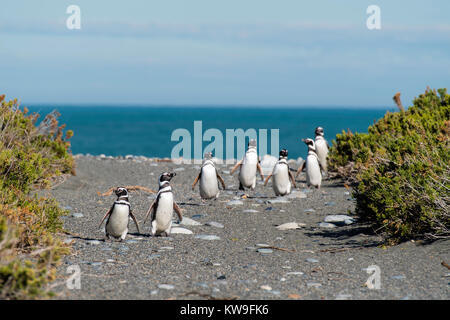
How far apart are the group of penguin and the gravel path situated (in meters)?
0.23

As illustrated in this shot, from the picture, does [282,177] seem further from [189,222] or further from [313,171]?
[189,222]

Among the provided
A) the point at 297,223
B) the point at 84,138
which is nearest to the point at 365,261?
the point at 297,223

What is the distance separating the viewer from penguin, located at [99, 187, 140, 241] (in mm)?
7586

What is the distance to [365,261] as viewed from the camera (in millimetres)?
7000

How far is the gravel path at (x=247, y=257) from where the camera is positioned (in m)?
5.68

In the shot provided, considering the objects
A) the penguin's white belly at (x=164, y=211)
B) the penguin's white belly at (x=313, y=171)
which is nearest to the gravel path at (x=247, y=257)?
the penguin's white belly at (x=164, y=211)

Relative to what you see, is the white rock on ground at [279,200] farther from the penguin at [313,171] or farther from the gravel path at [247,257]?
the penguin at [313,171]

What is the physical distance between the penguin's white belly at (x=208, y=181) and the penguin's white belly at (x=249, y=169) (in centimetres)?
133

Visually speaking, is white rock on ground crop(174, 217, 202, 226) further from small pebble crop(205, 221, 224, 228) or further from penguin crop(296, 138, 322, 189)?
penguin crop(296, 138, 322, 189)

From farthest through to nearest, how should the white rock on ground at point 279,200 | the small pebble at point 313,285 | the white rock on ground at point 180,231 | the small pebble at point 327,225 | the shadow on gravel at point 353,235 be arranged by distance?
the white rock on ground at point 279,200, the small pebble at point 327,225, the white rock on ground at point 180,231, the shadow on gravel at point 353,235, the small pebble at point 313,285

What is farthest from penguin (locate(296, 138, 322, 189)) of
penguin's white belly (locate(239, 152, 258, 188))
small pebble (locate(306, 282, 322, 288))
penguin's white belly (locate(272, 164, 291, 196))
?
small pebble (locate(306, 282, 322, 288))
